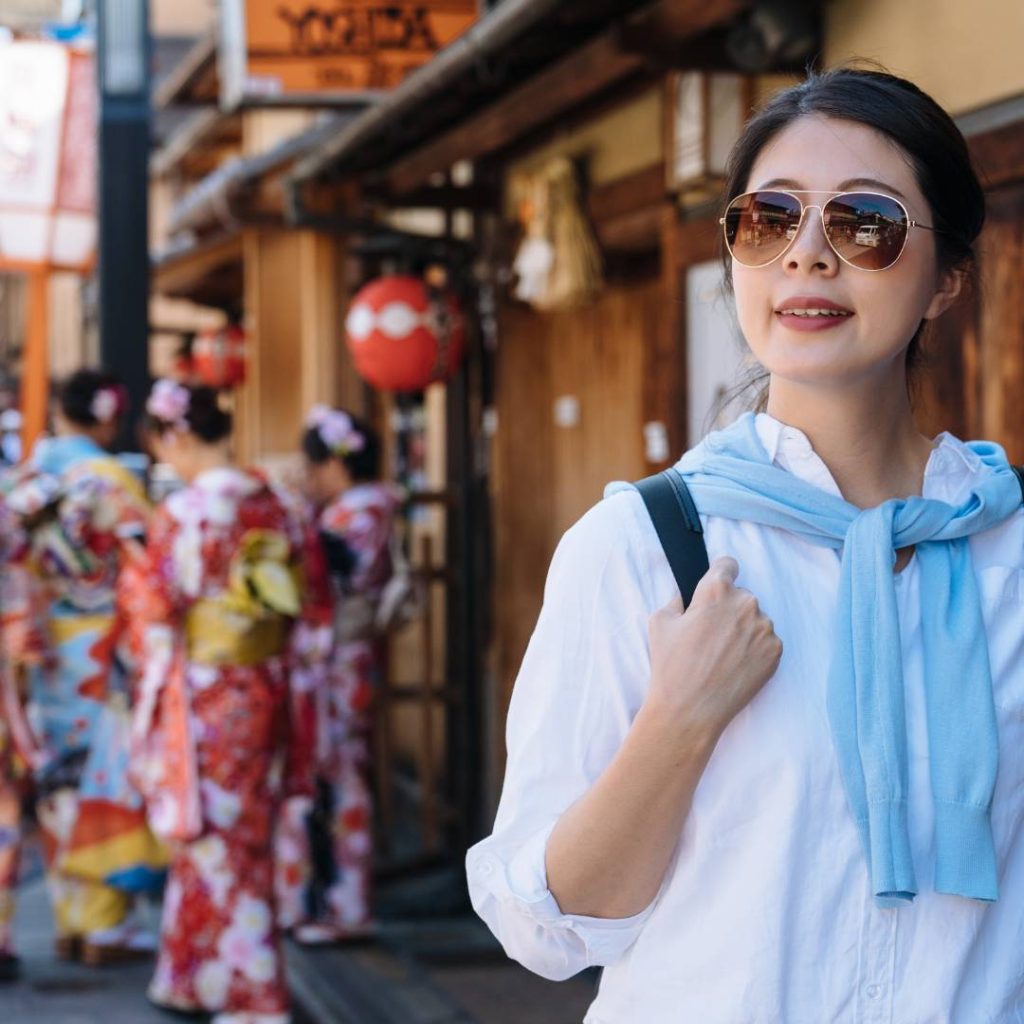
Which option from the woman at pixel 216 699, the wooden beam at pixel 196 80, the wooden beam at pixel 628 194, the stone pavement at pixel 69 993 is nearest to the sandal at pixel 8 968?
the stone pavement at pixel 69 993

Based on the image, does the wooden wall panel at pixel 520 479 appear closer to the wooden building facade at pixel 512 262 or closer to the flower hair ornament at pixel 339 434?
the wooden building facade at pixel 512 262

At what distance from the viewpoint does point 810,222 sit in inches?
67.5

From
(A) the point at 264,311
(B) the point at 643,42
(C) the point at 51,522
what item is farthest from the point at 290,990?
(A) the point at 264,311

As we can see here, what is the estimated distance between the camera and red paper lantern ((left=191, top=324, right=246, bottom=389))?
12477 millimetres

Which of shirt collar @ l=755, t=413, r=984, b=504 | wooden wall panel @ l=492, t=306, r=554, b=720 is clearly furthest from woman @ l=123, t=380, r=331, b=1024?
shirt collar @ l=755, t=413, r=984, b=504

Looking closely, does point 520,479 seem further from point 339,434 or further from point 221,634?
point 221,634

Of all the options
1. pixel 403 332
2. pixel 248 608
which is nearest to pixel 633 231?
pixel 403 332

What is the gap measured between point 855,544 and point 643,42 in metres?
3.16

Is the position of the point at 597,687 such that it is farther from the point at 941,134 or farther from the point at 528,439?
the point at 528,439

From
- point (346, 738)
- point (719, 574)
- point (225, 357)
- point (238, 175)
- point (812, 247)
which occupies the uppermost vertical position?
point (238, 175)

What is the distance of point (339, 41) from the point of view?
695cm

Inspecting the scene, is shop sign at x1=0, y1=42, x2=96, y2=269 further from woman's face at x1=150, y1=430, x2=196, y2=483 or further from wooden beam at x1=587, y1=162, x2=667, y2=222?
wooden beam at x1=587, y1=162, x2=667, y2=222

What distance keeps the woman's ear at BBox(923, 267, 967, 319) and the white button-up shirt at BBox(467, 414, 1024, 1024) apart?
0.85ft

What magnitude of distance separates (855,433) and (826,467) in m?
0.06
